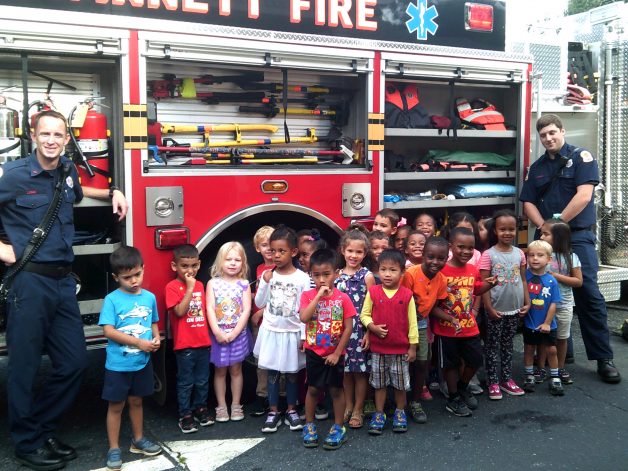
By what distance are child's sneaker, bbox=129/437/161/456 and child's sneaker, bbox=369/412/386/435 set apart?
125 cm

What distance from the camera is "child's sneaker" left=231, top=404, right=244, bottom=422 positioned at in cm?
421

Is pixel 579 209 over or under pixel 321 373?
over

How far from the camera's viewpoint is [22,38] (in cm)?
364

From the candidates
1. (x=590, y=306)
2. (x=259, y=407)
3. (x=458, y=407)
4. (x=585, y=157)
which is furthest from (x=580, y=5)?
(x=259, y=407)

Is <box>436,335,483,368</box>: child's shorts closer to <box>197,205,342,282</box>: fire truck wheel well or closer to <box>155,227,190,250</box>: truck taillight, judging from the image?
<box>197,205,342,282</box>: fire truck wheel well

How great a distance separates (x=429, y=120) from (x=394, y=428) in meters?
2.67

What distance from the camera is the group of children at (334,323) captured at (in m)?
3.71

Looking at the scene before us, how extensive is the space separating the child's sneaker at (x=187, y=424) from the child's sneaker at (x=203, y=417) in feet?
0.23

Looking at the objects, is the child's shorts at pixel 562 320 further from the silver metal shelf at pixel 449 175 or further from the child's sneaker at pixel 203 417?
the child's sneaker at pixel 203 417

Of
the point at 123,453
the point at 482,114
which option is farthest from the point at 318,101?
the point at 123,453

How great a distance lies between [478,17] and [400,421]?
131 inches

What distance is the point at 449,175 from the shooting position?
545 cm

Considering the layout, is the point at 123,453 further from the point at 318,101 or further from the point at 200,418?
the point at 318,101

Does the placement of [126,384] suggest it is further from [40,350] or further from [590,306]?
[590,306]
